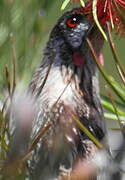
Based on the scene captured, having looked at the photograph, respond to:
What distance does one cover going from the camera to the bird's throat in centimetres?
215

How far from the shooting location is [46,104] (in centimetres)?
191

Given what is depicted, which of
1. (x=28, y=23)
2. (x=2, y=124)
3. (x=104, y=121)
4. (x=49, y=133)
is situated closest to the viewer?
(x=2, y=124)

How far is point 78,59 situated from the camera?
2.19 meters

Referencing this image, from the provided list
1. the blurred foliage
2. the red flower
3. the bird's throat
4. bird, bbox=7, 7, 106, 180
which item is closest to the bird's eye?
bird, bbox=7, 7, 106, 180

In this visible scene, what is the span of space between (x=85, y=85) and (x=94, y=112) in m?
0.20

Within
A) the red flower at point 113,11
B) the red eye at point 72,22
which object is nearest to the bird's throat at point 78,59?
the red eye at point 72,22

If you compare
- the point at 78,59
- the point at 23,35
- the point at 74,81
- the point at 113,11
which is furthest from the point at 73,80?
the point at 23,35

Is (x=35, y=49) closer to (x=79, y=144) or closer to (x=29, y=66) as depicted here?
(x=29, y=66)

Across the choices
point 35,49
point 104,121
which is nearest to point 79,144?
point 104,121

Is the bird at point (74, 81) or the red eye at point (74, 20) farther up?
the red eye at point (74, 20)

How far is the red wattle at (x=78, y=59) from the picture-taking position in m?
2.15

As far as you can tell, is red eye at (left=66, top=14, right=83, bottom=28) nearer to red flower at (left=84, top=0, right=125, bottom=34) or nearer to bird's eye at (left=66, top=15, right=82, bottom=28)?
bird's eye at (left=66, top=15, right=82, bottom=28)

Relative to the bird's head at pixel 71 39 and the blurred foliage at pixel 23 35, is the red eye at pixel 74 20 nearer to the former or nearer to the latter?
the bird's head at pixel 71 39

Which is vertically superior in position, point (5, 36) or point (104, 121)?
point (5, 36)
